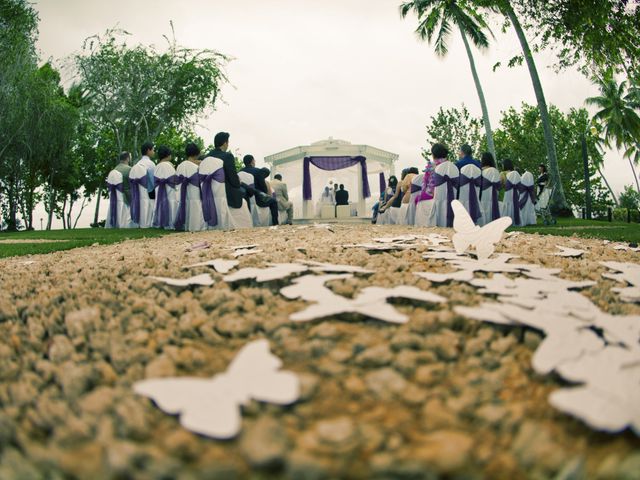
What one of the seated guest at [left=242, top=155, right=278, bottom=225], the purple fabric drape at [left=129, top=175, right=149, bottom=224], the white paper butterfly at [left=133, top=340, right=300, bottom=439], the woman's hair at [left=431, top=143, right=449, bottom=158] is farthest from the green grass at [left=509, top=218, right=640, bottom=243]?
the purple fabric drape at [left=129, top=175, right=149, bottom=224]

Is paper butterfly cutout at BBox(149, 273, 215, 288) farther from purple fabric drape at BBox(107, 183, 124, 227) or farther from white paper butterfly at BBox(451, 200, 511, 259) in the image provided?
purple fabric drape at BBox(107, 183, 124, 227)

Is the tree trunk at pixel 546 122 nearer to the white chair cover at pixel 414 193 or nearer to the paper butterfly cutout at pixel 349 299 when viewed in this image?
the white chair cover at pixel 414 193

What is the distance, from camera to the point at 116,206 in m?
10.6

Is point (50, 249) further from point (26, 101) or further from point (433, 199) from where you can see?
point (26, 101)

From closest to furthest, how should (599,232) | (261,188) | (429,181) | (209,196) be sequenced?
(599,232)
(209,196)
(429,181)
(261,188)

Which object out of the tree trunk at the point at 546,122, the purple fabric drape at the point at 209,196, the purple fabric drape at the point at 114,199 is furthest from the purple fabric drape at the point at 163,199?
the tree trunk at the point at 546,122

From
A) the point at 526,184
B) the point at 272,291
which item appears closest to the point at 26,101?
the point at 526,184

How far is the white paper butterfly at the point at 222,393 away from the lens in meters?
0.81

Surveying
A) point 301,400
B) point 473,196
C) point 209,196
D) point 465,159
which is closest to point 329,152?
point 465,159

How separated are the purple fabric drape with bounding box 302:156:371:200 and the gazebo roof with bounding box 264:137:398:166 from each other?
0.19 m

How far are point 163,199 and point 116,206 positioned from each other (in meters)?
2.40

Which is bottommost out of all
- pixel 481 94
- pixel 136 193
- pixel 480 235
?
pixel 480 235

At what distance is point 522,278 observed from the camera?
191 cm

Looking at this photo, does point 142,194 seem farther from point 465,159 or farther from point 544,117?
point 544,117
